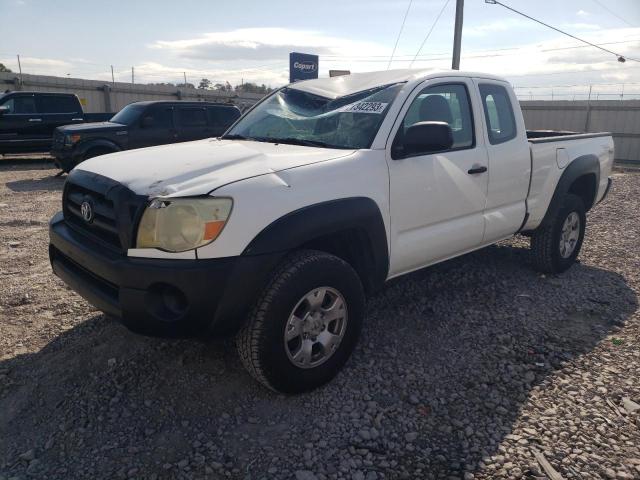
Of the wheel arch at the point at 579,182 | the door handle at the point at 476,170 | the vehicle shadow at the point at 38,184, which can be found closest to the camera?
the door handle at the point at 476,170

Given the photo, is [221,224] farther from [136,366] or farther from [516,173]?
[516,173]

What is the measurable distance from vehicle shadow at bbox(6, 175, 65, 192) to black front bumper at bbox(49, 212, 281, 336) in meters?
8.70

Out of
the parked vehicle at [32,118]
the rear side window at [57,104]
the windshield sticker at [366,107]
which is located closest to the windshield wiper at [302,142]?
the windshield sticker at [366,107]

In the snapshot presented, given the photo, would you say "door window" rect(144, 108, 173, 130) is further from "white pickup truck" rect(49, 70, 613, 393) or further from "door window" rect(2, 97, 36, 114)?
"white pickup truck" rect(49, 70, 613, 393)

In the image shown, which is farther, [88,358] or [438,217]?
[438,217]

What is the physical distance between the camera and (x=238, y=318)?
9.07ft

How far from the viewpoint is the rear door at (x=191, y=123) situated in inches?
479

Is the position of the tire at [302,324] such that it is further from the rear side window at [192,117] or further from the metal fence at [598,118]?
the metal fence at [598,118]

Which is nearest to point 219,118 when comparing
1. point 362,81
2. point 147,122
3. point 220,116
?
point 220,116

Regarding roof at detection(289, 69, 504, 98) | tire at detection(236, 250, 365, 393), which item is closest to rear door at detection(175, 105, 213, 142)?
roof at detection(289, 69, 504, 98)

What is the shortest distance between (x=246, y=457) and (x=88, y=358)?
1.47 metres

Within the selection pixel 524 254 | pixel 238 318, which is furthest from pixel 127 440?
pixel 524 254

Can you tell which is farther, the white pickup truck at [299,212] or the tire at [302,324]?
the tire at [302,324]

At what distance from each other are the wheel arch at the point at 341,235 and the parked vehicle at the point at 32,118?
1325 centimetres
